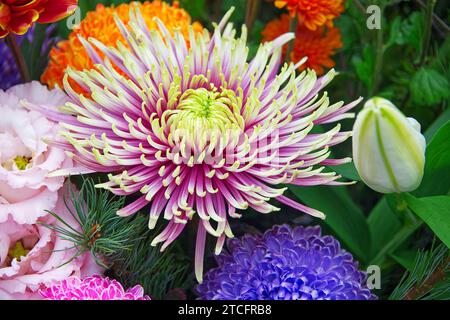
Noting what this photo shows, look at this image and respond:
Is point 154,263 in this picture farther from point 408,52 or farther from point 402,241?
point 408,52

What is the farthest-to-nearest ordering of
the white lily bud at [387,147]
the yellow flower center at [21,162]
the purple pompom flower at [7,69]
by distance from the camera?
the purple pompom flower at [7,69] < the yellow flower center at [21,162] < the white lily bud at [387,147]

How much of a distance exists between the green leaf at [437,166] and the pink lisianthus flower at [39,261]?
0.26 metres

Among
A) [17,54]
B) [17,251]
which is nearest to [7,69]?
[17,54]

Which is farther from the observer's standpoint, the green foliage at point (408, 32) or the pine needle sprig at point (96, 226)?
the green foliage at point (408, 32)

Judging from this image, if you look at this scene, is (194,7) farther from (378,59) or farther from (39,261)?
(39,261)

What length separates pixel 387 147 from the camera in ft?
1.48

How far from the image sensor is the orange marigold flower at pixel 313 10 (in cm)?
62

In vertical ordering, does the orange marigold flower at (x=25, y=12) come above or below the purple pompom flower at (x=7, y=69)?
above

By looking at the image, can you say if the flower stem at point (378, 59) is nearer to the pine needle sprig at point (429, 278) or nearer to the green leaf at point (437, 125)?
the green leaf at point (437, 125)

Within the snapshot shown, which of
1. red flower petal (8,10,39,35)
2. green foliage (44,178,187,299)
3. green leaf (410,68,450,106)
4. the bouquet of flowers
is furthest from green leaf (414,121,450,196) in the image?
red flower petal (8,10,39,35)

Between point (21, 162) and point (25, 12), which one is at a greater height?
point (25, 12)

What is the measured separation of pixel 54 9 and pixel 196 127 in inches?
5.5

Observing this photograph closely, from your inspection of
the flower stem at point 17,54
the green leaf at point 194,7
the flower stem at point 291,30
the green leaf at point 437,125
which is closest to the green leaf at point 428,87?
the green leaf at point 437,125
